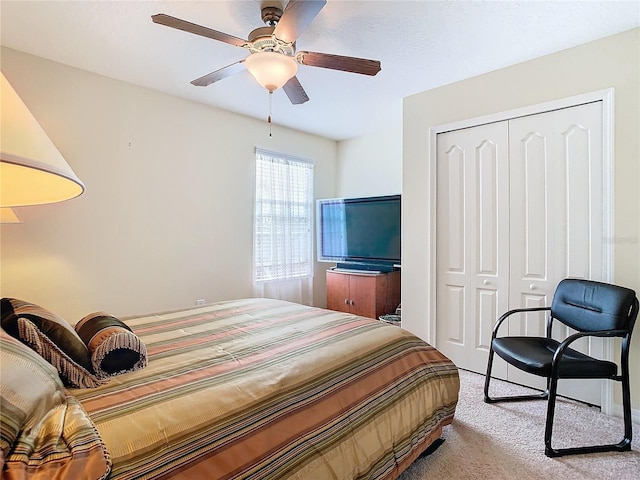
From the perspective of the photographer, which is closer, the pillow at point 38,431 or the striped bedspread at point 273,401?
the pillow at point 38,431

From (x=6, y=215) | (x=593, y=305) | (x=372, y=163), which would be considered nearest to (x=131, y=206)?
(x=6, y=215)

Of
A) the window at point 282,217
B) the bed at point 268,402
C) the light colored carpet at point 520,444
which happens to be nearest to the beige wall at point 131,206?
the window at point 282,217

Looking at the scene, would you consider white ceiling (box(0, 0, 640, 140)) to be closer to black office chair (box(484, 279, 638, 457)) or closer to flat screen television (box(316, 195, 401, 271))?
flat screen television (box(316, 195, 401, 271))

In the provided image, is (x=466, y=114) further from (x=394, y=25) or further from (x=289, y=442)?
(x=289, y=442)

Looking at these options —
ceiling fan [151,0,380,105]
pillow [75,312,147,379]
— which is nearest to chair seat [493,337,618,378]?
ceiling fan [151,0,380,105]

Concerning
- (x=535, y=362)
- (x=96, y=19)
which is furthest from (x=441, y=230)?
(x=96, y=19)

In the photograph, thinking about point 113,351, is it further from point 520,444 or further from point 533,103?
point 533,103

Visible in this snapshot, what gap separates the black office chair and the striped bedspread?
51cm

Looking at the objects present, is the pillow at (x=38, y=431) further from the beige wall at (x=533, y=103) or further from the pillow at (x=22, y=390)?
the beige wall at (x=533, y=103)

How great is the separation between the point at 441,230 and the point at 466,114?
104 centimetres

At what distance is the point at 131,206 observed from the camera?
10.4ft

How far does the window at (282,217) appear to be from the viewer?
4.16 m

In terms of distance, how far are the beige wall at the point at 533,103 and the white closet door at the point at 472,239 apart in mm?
137

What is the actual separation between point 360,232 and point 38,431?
3.66 m
